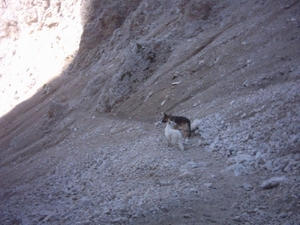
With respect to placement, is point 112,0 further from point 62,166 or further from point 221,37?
point 62,166

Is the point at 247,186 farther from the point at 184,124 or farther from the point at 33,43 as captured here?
the point at 33,43

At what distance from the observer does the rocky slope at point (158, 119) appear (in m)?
5.00

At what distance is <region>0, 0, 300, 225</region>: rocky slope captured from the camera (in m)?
5.00

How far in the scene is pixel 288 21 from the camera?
38.5 feet

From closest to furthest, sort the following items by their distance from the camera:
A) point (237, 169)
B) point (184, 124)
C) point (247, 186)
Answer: point (247, 186) < point (237, 169) < point (184, 124)

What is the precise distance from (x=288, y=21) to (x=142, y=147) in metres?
8.27

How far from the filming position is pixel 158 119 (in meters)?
11.6

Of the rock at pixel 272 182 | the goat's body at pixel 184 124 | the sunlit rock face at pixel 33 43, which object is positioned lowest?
the rock at pixel 272 182

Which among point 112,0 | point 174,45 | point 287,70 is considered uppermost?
point 112,0

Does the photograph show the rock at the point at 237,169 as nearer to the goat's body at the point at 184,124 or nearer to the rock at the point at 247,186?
the rock at the point at 247,186

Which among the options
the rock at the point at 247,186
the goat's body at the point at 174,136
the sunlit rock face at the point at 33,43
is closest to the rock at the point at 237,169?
the rock at the point at 247,186

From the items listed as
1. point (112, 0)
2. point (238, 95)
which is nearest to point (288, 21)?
point (238, 95)

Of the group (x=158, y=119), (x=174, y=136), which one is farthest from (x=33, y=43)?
(x=174, y=136)

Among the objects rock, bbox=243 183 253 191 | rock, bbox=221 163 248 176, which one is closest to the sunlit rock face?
rock, bbox=221 163 248 176
